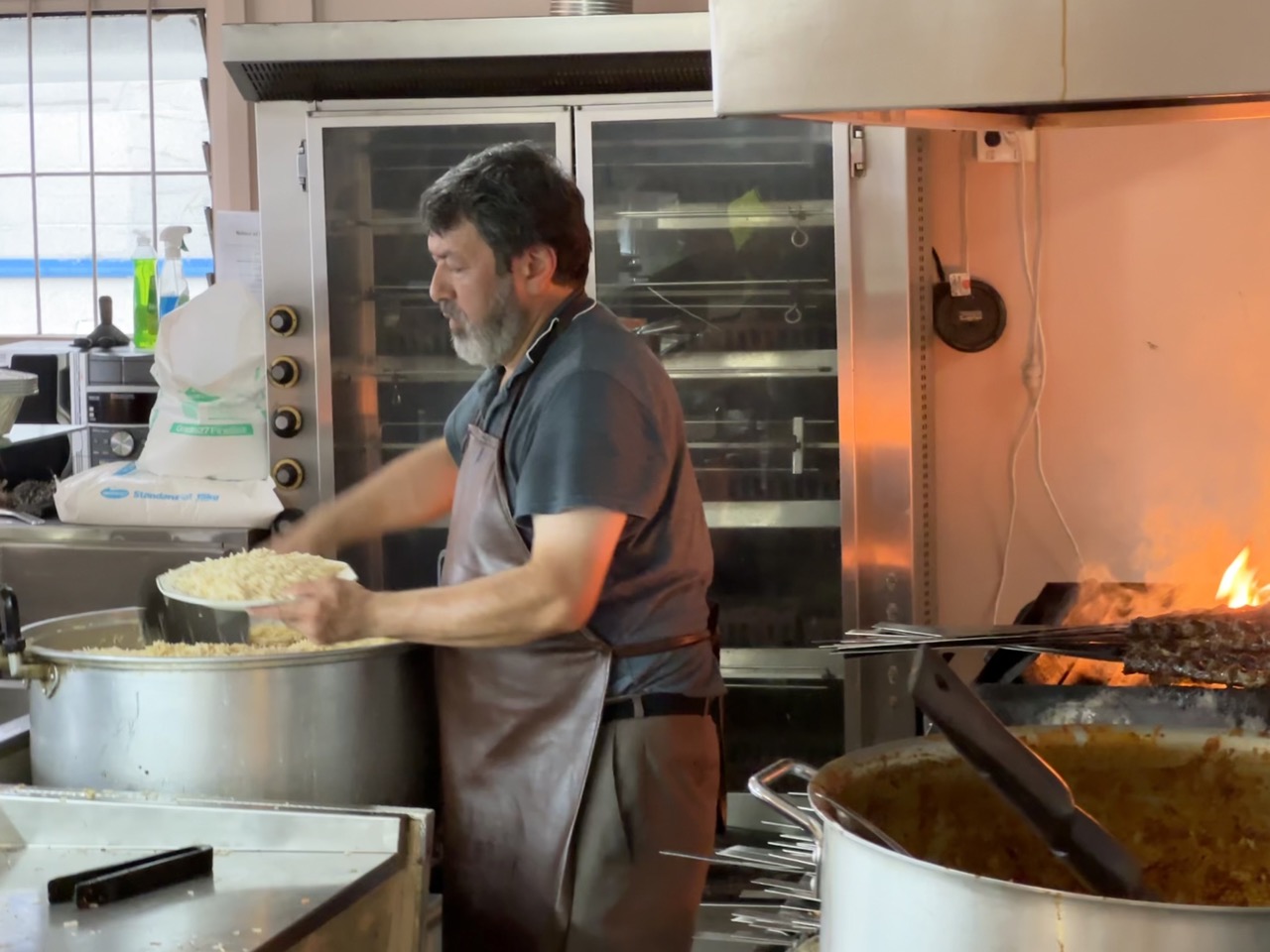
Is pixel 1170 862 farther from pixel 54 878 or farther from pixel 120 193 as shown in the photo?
pixel 120 193

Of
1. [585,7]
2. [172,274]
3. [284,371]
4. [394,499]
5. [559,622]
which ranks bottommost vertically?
[559,622]

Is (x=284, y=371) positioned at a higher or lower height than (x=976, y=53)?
lower

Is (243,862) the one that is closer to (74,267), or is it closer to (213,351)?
(213,351)

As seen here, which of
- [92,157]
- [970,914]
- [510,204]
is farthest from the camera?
[92,157]

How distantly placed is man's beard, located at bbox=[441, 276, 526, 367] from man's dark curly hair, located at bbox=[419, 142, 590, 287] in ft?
0.14

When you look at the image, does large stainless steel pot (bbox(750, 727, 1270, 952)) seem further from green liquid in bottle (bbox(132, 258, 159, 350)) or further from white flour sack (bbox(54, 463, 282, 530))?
green liquid in bottle (bbox(132, 258, 159, 350))

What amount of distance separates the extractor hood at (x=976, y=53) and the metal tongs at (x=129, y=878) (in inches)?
38.4

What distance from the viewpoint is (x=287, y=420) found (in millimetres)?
3357

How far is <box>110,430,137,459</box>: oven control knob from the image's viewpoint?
3717mm

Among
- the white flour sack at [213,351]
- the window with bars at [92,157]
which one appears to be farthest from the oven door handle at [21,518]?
the window with bars at [92,157]

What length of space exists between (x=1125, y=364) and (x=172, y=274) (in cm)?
256

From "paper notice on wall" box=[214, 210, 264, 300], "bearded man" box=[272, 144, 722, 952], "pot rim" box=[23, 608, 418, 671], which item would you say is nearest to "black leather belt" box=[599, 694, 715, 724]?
"bearded man" box=[272, 144, 722, 952]

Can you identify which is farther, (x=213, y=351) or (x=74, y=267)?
(x=74, y=267)

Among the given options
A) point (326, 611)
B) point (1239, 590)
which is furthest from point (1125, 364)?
point (326, 611)
